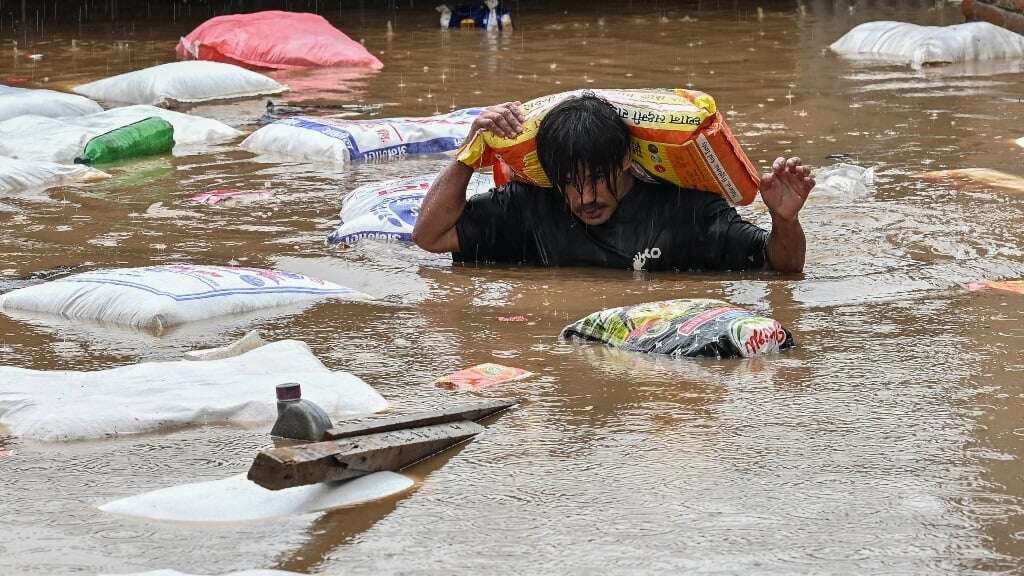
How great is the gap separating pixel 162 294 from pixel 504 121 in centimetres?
117

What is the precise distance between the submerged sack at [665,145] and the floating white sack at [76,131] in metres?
3.30

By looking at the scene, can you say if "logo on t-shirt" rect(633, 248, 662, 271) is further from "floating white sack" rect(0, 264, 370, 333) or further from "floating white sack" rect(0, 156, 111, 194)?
"floating white sack" rect(0, 156, 111, 194)

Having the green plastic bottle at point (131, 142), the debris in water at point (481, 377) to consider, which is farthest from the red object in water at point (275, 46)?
the debris in water at point (481, 377)

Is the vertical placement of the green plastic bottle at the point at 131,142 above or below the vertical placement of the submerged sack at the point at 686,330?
above

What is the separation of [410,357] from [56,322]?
3.72ft

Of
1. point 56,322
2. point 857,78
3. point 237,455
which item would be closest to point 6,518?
point 237,455

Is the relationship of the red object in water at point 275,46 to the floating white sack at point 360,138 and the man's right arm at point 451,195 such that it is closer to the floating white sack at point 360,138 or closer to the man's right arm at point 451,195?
the floating white sack at point 360,138

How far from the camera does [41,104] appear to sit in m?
8.08

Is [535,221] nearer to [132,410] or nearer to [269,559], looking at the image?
Answer: [132,410]

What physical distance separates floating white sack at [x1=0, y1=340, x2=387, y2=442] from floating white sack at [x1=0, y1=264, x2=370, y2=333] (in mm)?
610

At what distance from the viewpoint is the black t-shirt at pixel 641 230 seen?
4691 mm

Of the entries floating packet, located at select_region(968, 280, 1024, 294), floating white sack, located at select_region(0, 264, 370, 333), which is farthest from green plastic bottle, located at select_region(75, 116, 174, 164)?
floating packet, located at select_region(968, 280, 1024, 294)

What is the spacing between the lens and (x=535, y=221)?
4812mm

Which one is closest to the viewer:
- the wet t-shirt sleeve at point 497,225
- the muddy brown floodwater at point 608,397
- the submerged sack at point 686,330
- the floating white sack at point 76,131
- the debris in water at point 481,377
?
the muddy brown floodwater at point 608,397
